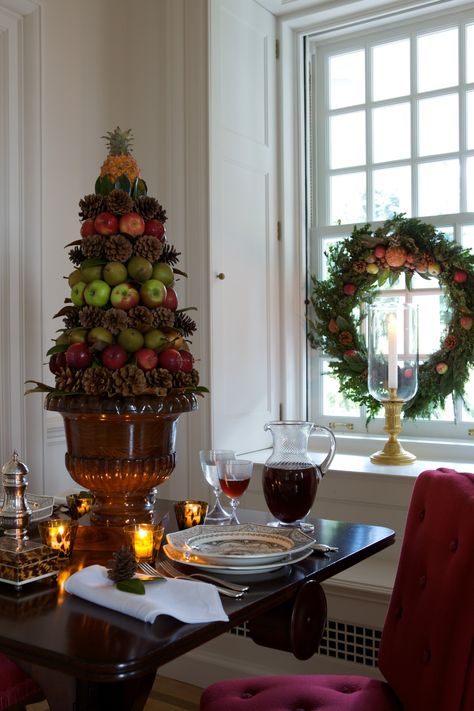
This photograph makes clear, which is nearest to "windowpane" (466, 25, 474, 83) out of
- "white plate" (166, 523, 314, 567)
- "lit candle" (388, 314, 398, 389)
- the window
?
the window

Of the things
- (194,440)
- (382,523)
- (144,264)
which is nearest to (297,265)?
(194,440)

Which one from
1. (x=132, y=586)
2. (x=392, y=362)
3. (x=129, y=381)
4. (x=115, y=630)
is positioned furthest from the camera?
(x=392, y=362)

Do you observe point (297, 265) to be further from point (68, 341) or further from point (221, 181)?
point (68, 341)

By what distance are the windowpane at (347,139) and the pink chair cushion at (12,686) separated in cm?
240

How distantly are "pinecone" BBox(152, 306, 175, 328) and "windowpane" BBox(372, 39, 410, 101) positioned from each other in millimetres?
2022

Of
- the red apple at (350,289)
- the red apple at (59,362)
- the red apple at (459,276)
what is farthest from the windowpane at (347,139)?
the red apple at (59,362)

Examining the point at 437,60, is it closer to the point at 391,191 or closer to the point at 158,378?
the point at 391,191

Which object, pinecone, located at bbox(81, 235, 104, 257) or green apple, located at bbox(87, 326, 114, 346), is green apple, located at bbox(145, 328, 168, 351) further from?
pinecone, located at bbox(81, 235, 104, 257)

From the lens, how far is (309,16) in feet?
10.5

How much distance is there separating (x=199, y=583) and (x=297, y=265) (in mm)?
2320

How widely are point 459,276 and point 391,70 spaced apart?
939 mm

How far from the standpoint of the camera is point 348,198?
329 cm

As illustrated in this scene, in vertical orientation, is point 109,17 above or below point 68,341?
above

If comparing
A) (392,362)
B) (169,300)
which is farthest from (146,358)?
(392,362)
